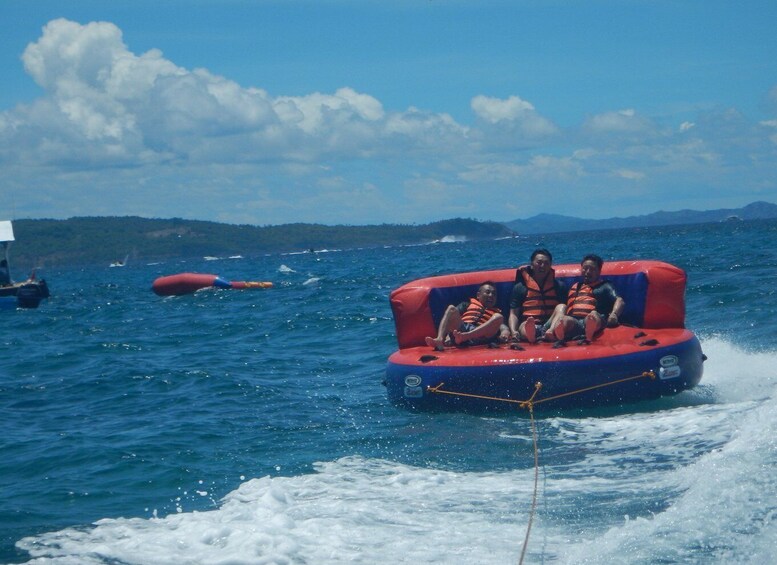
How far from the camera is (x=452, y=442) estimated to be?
22.2ft

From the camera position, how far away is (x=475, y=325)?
827 cm

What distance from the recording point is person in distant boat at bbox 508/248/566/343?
325 inches

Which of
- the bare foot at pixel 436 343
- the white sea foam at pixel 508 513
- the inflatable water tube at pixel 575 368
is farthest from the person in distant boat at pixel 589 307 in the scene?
the white sea foam at pixel 508 513

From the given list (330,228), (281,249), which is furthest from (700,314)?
(330,228)

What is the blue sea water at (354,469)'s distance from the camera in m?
4.48

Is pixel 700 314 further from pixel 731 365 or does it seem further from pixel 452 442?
pixel 452 442

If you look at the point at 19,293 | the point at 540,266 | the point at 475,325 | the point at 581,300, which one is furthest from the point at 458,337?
the point at 19,293

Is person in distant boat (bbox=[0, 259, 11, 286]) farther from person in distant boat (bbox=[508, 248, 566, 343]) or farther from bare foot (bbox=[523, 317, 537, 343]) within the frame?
bare foot (bbox=[523, 317, 537, 343])

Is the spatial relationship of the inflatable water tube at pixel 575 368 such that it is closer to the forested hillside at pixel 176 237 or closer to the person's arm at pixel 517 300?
the person's arm at pixel 517 300

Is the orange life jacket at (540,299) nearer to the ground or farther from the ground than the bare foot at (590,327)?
farther from the ground

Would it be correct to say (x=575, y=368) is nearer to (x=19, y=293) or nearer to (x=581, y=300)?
(x=581, y=300)

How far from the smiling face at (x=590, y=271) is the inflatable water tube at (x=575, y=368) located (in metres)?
0.43

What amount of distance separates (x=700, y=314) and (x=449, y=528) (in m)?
9.57

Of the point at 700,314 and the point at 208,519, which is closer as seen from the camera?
the point at 208,519
